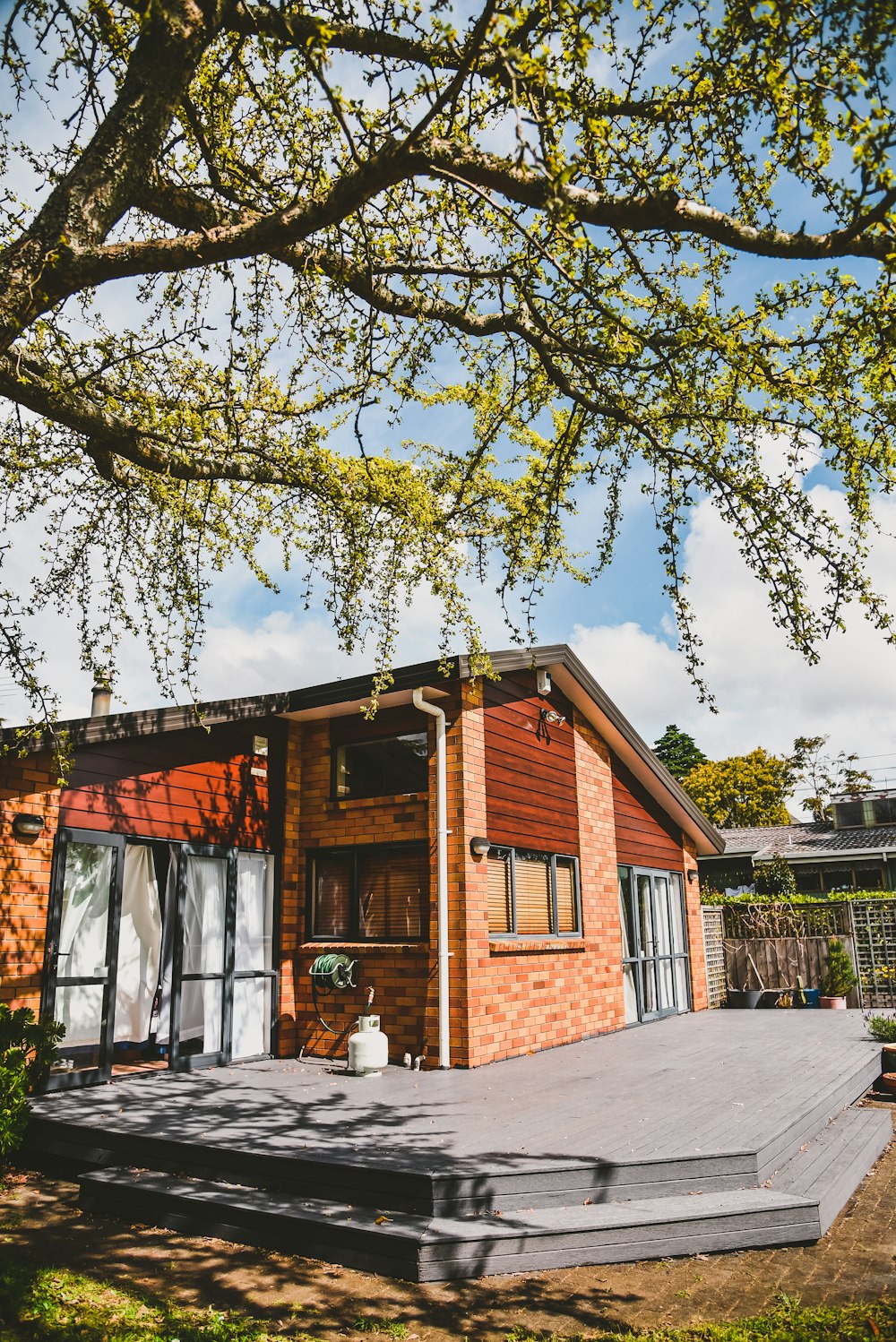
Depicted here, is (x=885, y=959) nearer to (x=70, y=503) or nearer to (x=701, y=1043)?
(x=701, y=1043)

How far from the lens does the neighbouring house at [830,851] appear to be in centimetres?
2342

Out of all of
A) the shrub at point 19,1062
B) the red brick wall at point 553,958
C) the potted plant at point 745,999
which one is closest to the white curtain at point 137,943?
the shrub at point 19,1062

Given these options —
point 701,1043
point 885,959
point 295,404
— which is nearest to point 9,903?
point 295,404

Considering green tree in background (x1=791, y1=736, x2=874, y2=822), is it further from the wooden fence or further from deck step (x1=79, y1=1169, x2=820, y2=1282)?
deck step (x1=79, y1=1169, x2=820, y2=1282)

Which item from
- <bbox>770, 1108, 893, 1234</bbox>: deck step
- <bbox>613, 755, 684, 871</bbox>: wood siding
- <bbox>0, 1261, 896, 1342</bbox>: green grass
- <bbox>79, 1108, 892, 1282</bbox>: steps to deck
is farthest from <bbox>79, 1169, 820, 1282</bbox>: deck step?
<bbox>613, 755, 684, 871</bbox>: wood siding

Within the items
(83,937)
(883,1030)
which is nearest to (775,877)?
(883,1030)

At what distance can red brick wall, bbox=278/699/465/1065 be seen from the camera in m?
8.88

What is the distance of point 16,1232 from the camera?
5141 millimetres

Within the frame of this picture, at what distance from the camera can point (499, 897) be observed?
31.8 ft

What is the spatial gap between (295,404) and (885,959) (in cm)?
1370

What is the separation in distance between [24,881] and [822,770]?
4288 cm

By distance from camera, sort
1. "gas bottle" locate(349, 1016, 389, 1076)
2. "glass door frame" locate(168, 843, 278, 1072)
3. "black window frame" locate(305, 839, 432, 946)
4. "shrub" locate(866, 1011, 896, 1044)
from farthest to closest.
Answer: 1. "shrub" locate(866, 1011, 896, 1044)
2. "black window frame" locate(305, 839, 432, 946)
3. "glass door frame" locate(168, 843, 278, 1072)
4. "gas bottle" locate(349, 1016, 389, 1076)

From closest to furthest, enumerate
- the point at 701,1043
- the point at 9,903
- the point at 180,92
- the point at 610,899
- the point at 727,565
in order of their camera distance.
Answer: the point at 180,92 < the point at 727,565 < the point at 9,903 < the point at 701,1043 < the point at 610,899

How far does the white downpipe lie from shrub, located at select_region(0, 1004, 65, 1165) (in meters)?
3.37
